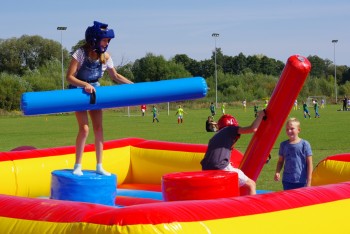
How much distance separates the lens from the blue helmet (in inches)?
262

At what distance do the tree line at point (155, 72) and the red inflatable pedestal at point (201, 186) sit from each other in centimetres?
4608

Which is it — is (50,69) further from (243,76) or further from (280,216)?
(280,216)

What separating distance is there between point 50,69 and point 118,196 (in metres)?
→ 58.8

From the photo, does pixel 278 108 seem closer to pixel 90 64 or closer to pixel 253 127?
pixel 253 127

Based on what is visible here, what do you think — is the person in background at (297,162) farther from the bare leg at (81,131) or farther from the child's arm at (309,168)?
the bare leg at (81,131)

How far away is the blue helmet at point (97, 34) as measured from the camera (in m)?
Answer: 6.66

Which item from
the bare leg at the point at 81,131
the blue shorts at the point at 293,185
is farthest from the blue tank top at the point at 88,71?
the blue shorts at the point at 293,185

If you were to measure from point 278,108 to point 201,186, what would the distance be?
1.35m

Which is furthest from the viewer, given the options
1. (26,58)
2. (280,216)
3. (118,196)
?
(26,58)

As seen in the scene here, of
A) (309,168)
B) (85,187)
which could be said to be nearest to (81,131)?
(85,187)

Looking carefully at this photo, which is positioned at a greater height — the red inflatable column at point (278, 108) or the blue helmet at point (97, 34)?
→ the blue helmet at point (97, 34)

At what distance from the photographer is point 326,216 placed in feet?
16.7

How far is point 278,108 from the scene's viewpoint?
22.7 feet


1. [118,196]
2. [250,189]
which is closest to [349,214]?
[250,189]
